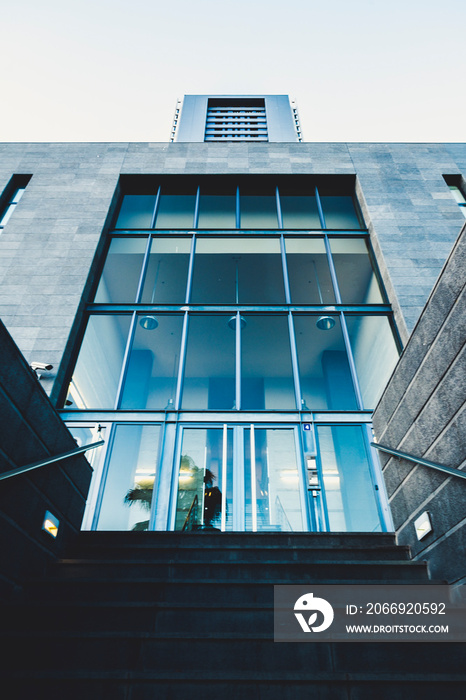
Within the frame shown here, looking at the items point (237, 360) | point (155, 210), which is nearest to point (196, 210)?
point (155, 210)

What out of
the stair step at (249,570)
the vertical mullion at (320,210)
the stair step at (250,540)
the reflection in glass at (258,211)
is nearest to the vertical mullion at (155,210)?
the reflection in glass at (258,211)

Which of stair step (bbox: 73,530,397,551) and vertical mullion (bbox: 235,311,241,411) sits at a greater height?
vertical mullion (bbox: 235,311,241,411)

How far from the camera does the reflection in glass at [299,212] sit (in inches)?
474

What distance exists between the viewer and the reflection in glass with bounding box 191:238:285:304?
10.9 metres

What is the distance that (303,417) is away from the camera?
862 centimetres

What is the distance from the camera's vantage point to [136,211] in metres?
12.4

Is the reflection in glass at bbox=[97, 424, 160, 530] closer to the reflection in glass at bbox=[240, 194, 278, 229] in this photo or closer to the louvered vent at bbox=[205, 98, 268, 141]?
the reflection in glass at bbox=[240, 194, 278, 229]

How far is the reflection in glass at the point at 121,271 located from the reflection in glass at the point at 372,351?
5.31 m

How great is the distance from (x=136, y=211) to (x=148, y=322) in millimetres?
3986

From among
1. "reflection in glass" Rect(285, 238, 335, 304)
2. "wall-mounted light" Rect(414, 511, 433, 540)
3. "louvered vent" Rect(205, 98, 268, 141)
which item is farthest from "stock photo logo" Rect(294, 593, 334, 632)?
"louvered vent" Rect(205, 98, 268, 141)

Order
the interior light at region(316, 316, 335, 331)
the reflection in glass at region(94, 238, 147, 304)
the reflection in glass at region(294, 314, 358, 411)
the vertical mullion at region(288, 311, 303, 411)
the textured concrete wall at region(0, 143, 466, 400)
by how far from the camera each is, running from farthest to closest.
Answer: the reflection in glass at region(94, 238, 147, 304), the interior light at region(316, 316, 335, 331), the reflection in glass at region(294, 314, 358, 411), the textured concrete wall at region(0, 143, 466, 400), the vertical mullion at region(288, 311, 303, 411)

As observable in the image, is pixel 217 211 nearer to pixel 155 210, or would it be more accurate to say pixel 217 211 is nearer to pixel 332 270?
pixel 155 210

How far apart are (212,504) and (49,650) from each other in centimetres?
483

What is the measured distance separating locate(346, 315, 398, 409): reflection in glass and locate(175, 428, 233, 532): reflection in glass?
351 centimetres
